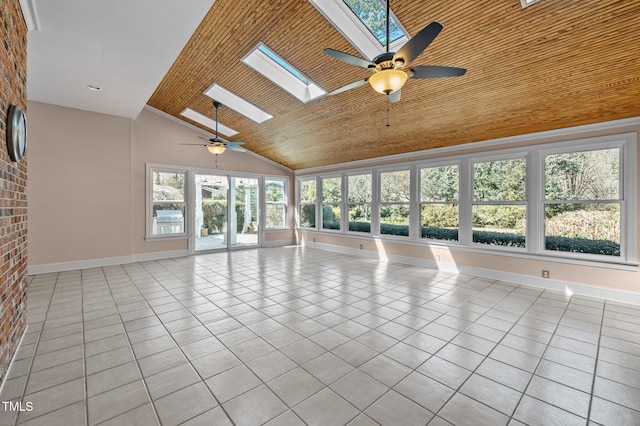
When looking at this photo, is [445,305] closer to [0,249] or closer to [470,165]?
[470,165]

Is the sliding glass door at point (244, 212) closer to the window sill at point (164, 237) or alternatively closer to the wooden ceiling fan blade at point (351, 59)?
the window sill at point (164, 237)

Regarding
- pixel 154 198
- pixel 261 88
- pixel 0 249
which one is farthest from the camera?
pixel 154 198

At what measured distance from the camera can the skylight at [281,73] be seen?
14.3 ft

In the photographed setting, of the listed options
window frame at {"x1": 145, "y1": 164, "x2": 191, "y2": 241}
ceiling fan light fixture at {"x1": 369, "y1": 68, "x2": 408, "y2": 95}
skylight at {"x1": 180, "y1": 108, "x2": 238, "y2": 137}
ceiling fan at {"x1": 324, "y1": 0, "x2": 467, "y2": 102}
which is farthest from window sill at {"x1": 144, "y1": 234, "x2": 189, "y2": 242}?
ceiling fan light fixture at {"x1": 369, "y1": 68, "x2": 408, "y2": 95}

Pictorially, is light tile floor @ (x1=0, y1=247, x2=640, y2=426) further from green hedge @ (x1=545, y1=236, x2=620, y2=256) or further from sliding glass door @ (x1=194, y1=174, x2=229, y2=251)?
sliding glass door @ (x1=194, y1=174, x2=229, y2=251)

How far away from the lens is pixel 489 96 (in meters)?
3.96

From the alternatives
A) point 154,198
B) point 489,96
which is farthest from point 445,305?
point 154,198

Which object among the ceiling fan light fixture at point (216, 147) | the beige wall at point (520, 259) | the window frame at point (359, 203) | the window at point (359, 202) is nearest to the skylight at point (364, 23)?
the beige wall at point (520, 259)

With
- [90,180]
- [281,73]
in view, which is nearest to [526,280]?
[281,73]

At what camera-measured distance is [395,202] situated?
6801 millimetres

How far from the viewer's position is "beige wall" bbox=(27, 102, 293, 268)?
5.37m

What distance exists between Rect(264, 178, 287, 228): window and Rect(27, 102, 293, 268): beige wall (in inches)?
109

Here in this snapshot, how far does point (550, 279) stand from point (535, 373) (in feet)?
9.95

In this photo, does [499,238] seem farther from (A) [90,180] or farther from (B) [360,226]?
(A) [90,180]
